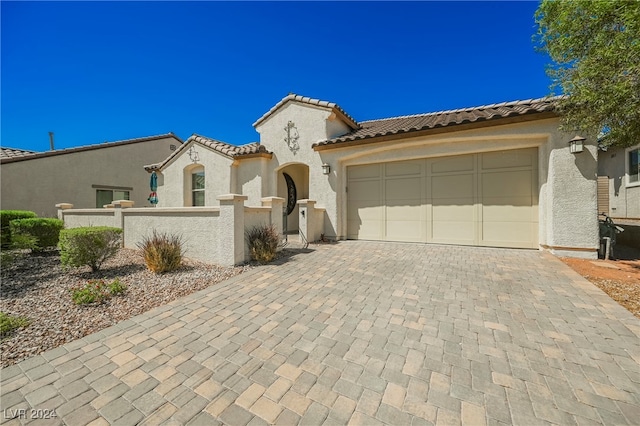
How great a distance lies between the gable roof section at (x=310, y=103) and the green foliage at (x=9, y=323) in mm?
9568

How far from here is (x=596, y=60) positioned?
4484 millimetres

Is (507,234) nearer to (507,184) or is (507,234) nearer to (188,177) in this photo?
(507,184)

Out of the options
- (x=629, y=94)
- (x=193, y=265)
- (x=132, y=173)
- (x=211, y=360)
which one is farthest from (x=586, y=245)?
(x=132, y=173)

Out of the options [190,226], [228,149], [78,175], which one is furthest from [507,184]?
[78,175]

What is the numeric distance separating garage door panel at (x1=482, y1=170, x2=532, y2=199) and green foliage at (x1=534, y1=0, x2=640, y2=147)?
1918 millimetres

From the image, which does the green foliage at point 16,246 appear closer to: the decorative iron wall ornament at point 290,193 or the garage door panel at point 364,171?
the decorative iron wall ornament at point 290,193

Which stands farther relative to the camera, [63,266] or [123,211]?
[123,211]

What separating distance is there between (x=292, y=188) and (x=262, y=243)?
5.66 m

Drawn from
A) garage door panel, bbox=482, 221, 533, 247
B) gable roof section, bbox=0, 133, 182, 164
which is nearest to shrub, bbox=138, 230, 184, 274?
garage door panel, bbox=482, 221, 533, 247

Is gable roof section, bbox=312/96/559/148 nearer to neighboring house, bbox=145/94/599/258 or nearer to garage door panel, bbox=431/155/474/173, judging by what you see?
neighboring house, bbox=145/94/599/258

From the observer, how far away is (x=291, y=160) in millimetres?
10398

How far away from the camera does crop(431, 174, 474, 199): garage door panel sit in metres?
8.02

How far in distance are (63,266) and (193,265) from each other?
9.05ft

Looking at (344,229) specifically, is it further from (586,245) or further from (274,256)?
(586,245)
